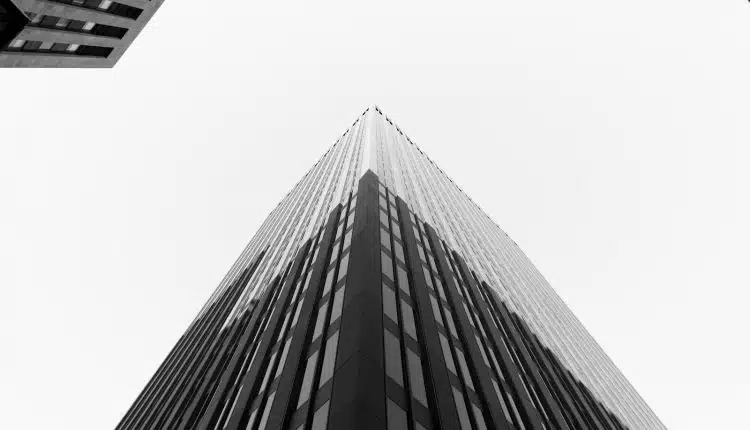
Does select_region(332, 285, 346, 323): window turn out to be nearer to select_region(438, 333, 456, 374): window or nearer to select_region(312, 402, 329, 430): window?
select_region(312, 402, 329, 430): window

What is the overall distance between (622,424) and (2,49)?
2501 inches

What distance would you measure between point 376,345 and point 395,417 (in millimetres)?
3057

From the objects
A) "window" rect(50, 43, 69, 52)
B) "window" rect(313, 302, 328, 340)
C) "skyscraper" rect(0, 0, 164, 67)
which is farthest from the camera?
"window" rect(50, 43, 69, 52)

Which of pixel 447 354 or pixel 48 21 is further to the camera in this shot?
pixel 48 21

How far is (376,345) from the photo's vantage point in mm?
17828

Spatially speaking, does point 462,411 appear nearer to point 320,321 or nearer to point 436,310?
point 320,321

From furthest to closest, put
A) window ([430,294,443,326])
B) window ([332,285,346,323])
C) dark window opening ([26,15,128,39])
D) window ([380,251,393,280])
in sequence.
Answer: dark window opening ([26,15,128,39]) < window ([430,294,443,326]) < window ([380,251,393,280]) < window ([332,285,346,323])

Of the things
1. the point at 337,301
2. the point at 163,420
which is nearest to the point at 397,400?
the point at 337,301

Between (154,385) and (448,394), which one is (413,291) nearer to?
(448,394)

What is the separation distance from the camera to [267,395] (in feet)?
68.5

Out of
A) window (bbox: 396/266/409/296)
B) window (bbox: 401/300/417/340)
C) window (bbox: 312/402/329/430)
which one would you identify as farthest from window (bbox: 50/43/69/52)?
window (bbox: 312/402/329/430)

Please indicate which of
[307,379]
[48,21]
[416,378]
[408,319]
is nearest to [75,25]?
[48,21]

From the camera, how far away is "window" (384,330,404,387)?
Answer: 17.2m

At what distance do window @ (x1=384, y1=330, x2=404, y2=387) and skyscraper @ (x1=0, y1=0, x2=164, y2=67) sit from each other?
26127 millimetres
